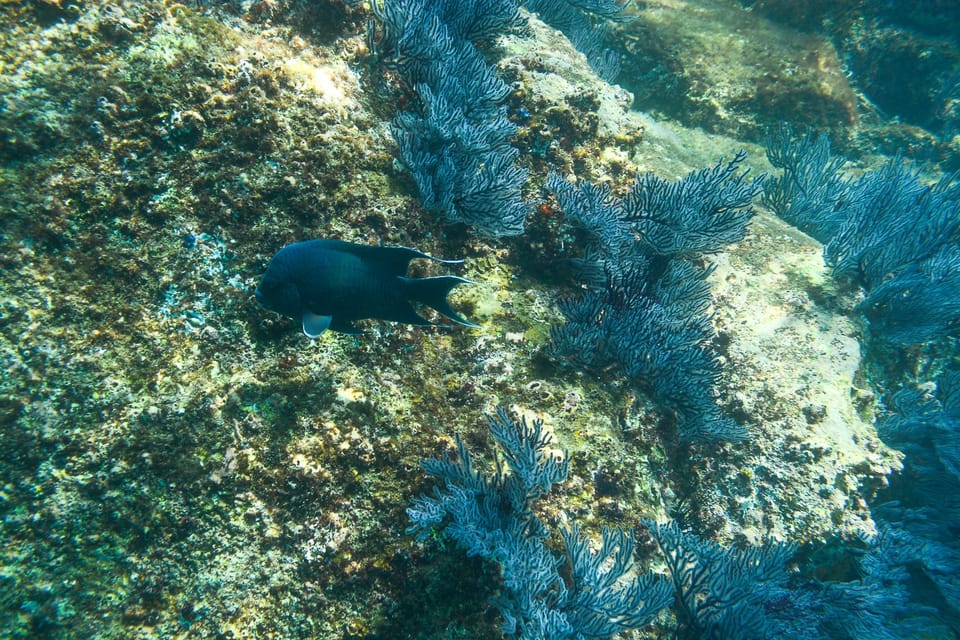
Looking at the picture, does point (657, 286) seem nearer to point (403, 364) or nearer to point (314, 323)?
point (403, 364)

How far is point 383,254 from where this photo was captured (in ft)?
6.54

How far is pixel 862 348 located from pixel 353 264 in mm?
5479

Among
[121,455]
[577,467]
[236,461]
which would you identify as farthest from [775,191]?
[121,455]

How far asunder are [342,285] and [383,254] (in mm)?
229

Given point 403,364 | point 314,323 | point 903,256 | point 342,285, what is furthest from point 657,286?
point 903,256

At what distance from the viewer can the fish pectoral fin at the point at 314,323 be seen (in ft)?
6.14

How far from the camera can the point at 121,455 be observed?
221cm

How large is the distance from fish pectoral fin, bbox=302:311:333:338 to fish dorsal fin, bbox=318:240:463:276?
1.03 feet

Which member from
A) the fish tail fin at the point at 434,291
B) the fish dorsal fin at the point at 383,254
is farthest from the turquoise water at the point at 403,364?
the fish tail fin at the point at 434,291

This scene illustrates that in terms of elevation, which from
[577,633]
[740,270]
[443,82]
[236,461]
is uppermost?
[443,82]

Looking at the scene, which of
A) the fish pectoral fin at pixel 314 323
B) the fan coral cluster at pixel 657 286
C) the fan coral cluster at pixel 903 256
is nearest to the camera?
the fish pectoral fin at pixel 314 323

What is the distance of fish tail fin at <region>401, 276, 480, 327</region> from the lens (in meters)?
1.89

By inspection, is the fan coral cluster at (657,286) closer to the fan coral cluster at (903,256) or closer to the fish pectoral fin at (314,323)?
the fish pectoral fin at (314,323)

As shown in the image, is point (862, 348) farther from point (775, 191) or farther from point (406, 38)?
point (406, 38)
